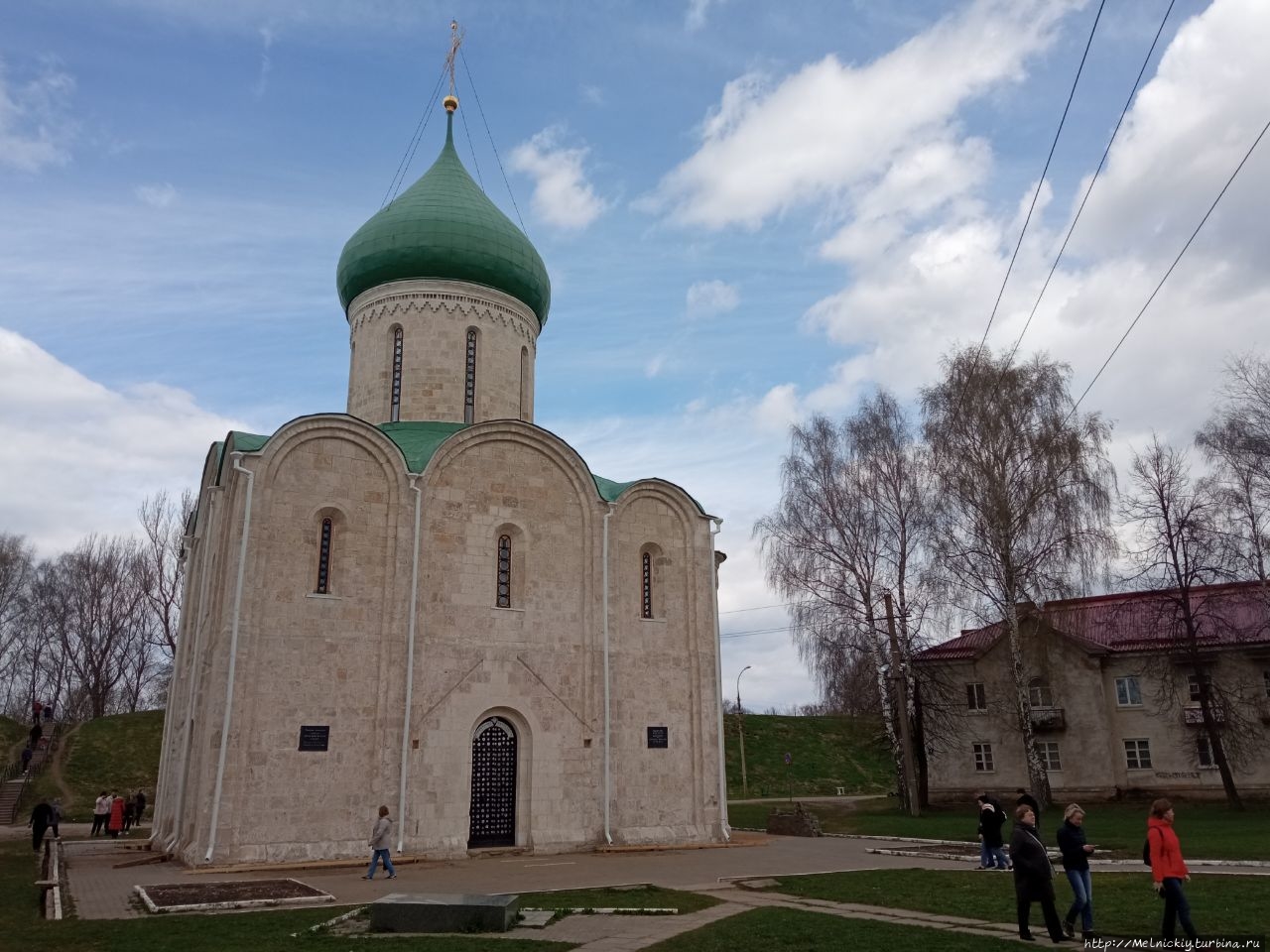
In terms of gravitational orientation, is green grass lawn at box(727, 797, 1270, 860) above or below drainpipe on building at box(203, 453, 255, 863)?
below

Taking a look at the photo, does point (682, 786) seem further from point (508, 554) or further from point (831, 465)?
point (831, 465)

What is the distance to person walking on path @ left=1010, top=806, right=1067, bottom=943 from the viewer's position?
6.80 meters

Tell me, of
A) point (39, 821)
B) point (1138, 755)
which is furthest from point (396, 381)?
point (1138, 755)

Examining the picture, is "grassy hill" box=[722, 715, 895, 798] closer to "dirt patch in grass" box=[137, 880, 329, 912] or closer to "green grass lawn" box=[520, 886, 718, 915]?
"green grass lawn" box=[520, 886, 718, 915]

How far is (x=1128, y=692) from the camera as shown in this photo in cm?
2392

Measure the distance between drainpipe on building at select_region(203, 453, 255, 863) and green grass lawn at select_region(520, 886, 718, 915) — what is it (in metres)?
5.36

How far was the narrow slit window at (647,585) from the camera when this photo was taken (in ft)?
56.9

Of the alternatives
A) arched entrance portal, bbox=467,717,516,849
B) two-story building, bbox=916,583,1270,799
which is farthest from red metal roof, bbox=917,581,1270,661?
arched entrance portal, bbox=467,717,516,849

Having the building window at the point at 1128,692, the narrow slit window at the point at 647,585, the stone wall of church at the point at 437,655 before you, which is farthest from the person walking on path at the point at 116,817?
the building window at the point at 1128,692

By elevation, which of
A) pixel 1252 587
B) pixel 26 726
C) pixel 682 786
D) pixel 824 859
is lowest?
pixel 824 859

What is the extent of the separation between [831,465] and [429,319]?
10174 mm

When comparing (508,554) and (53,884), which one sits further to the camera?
(508,554)

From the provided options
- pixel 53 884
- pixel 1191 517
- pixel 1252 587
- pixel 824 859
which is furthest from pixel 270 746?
pixel 1252 587

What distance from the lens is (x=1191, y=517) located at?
2027cm
